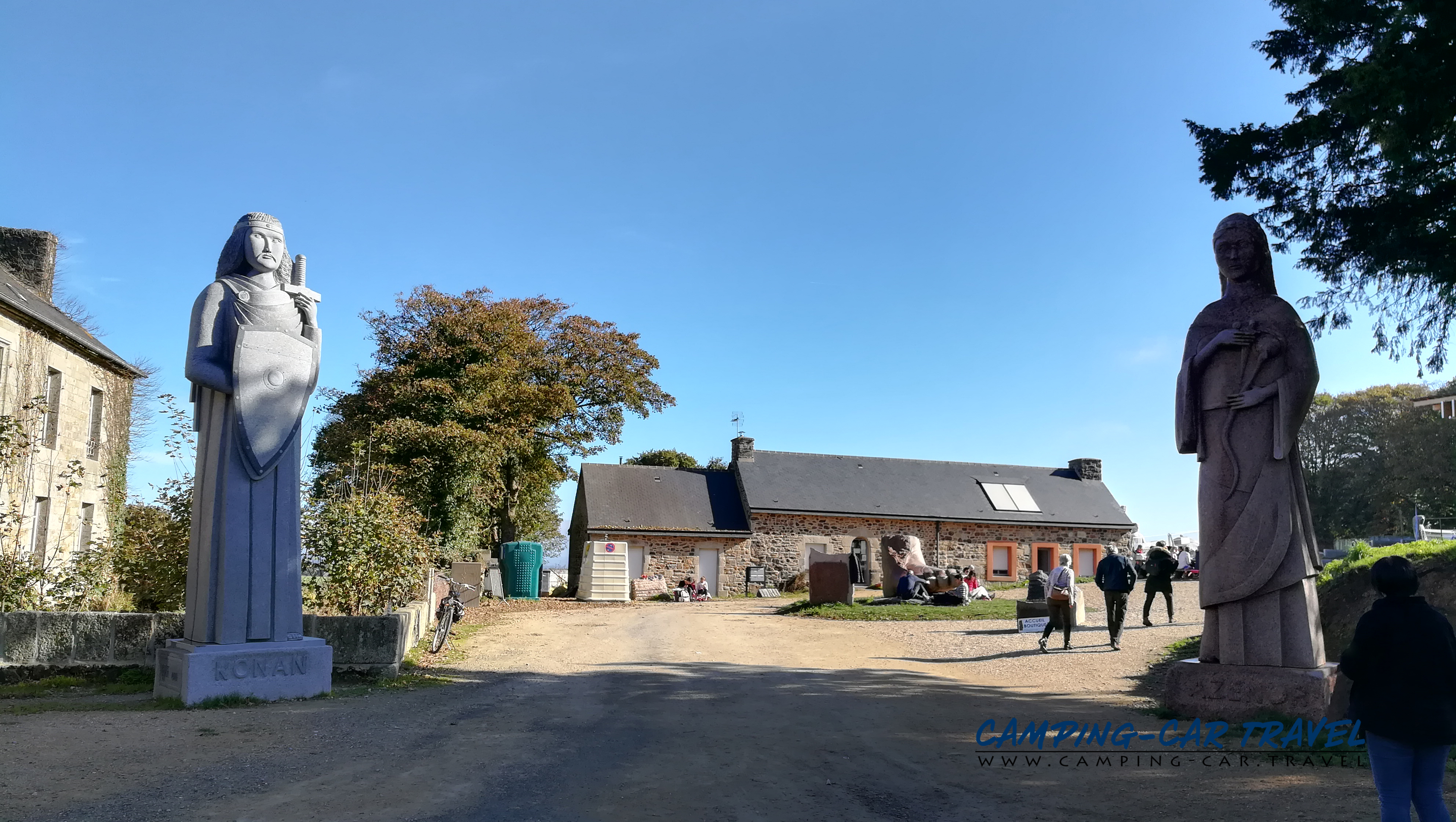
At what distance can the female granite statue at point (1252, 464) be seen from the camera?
6395 mm

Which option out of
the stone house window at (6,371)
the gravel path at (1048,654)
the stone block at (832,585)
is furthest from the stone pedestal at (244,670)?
the stone block at (832,585)

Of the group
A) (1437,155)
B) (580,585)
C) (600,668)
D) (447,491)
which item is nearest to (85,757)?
(600,668)

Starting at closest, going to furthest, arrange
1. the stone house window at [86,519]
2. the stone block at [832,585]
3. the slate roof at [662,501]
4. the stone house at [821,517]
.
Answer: the stone house window at [86,519] < the stone block at [832,585] < the slate roof at [662,501] < the stone house at [821,517]

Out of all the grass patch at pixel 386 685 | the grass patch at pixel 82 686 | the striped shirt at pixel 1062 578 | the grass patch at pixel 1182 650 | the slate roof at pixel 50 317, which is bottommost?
the grass patch at pixel 1182 650

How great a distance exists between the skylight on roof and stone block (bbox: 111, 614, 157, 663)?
2965 cm

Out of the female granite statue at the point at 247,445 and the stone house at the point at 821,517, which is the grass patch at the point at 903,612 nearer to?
the stone house at the point at 821,517

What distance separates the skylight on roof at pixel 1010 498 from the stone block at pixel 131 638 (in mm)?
29649

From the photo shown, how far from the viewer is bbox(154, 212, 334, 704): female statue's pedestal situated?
720cm

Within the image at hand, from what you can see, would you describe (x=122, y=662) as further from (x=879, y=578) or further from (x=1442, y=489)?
(x=1442, y=489)

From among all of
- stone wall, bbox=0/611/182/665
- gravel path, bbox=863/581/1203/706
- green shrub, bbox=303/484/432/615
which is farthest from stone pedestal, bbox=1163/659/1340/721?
stone wall, bbox=0/611/182/665

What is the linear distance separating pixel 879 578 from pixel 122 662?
25609mm

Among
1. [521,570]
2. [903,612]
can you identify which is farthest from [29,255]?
[903,612]

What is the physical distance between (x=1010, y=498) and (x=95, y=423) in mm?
29149

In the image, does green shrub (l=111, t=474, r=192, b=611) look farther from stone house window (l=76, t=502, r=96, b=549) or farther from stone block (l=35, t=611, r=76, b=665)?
stone house window (l=76, t=502, r=96, b=549)
